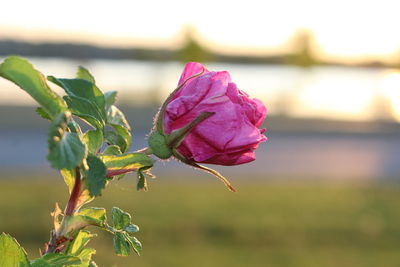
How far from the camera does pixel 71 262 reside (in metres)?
0.68

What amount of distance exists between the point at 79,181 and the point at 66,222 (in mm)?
40

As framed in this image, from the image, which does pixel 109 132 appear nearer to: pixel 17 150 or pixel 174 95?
pixel 174 95

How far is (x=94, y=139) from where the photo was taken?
2.36 feet

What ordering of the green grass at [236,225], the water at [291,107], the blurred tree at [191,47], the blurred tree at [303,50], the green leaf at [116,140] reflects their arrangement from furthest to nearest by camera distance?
the blurred tree at [303,50] < the blurred tree at [191,47] < the water at [291,107] < the green grass at [236,225] < the green leaf at [116,140]

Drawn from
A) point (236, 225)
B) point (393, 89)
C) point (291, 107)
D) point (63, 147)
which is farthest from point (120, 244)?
point (393, 89)

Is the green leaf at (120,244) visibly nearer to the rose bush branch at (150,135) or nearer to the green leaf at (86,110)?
the rose bush branch at (150,135)

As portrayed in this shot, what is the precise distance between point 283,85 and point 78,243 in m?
19.2

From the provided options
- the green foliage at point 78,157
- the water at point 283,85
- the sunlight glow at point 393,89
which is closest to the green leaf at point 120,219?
the green foliage at point 78,157

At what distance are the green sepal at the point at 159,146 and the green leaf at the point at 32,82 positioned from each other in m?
0.11

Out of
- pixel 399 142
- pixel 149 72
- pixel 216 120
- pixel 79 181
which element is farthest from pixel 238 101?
pixel 149 72

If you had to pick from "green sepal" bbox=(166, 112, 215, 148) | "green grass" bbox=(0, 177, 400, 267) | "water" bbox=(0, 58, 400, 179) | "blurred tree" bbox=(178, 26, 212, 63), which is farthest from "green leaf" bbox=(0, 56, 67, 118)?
"blurred tree" bbox=(178, 26, 212, 63)

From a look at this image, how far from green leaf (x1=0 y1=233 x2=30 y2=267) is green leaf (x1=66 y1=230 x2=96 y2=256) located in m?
0.06

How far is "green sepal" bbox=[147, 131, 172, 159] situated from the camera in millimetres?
704

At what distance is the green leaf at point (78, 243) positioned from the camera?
2.50 ft
